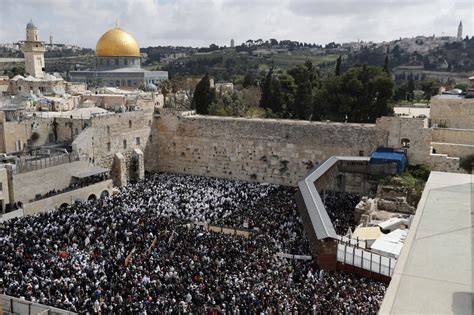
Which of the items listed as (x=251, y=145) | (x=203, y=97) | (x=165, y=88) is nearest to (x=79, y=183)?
(x=251, y=145)

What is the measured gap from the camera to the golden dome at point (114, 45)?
41281mm

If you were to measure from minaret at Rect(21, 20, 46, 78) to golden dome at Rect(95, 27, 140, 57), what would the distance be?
243 inches

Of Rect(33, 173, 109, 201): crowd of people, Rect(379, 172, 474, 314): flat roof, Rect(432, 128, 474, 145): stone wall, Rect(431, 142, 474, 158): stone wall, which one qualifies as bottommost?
Rect(33, 173, 109, 201): crowd of people

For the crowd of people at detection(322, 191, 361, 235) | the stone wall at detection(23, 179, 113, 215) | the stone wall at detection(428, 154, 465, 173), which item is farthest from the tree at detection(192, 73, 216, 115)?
the stone wall at detection(428, 154, 465, 173)

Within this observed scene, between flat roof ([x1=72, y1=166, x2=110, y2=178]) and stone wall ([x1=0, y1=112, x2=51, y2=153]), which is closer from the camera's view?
flat roof ([x1=72, y1=166, x2=110, y2=178])

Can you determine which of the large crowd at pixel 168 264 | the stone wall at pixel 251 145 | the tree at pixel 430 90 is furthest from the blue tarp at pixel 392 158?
the tree at pixel 430 90

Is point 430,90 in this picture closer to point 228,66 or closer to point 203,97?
point 203,97

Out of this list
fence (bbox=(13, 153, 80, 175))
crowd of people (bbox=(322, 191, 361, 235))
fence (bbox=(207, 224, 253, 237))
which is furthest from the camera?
fence (bbox=(13, 153, 80, 175))

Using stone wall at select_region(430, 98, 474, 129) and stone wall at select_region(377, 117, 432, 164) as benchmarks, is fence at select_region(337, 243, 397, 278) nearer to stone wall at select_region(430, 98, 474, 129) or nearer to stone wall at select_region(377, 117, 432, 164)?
stone wall at select_region(377, 117, 432, 164)

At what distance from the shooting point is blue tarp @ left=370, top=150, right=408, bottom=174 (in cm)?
1981

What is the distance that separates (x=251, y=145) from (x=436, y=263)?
65.8 ft

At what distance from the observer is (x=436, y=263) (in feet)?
14.0

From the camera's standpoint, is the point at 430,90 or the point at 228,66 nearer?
the point at 430,90

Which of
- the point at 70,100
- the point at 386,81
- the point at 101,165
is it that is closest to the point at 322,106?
the point at 386,81
